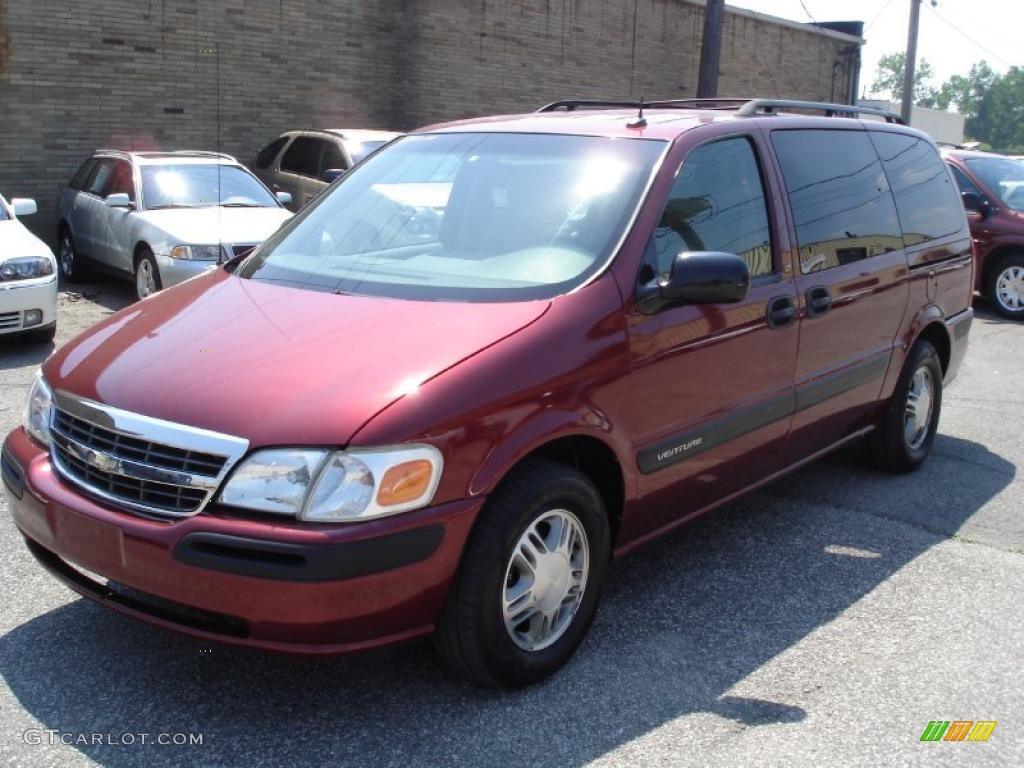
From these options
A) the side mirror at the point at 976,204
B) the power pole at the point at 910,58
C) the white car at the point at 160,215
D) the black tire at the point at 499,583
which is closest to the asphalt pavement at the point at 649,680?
the black tire at the point at 499,583

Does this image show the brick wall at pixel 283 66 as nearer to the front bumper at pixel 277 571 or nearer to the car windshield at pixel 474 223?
the car windshield at pixel 474 223

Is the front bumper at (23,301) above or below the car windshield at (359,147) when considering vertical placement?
below

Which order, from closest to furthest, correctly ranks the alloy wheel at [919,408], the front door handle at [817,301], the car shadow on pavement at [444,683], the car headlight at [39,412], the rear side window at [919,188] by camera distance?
the car shadow on pavement at [444,683], the car headlight at [39,412], the front door handle at [817,301], the rear side window at [919,188], the alloy wheel at [919,408]

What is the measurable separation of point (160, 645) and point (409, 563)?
1169mm

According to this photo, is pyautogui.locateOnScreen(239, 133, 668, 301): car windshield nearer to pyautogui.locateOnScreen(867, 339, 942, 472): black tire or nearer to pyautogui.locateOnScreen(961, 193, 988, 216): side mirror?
pyautogui.locateOnScreen(867, 339, 942, 472): black tire

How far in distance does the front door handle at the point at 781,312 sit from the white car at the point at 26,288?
20.3ft

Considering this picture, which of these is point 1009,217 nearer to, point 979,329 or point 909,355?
point 979,329

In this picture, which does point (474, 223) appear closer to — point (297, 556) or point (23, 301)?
point (297, 556)

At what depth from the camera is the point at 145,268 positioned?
10.4 metres

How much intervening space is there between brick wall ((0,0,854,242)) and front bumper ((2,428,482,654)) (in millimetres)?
10688

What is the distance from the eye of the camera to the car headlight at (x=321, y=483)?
Result: 2.96 metres

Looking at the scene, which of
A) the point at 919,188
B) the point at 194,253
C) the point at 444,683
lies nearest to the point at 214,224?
the point at 194,253

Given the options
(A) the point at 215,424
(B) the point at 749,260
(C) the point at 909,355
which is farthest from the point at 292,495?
(C) the point at 909,355

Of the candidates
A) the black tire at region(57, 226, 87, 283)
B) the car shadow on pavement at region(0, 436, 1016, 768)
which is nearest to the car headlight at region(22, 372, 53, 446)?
the car shadow on pavement at region(0, 436, 1016, 768)
